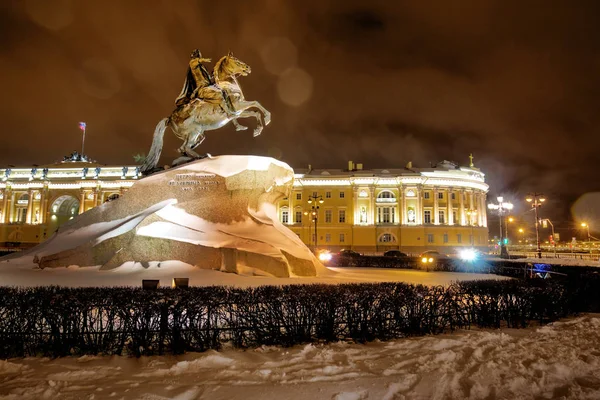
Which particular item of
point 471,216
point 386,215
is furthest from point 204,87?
point 471,216

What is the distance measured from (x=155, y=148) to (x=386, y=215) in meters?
57.3

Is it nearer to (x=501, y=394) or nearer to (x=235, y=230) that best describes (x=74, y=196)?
(x=235, y=230)

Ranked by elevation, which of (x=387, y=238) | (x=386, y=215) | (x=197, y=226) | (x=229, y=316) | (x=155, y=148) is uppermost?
(x=386, y=215)

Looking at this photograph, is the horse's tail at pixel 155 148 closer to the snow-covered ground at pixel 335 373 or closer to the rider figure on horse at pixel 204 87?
the rider figure on horse at pixel 204 87

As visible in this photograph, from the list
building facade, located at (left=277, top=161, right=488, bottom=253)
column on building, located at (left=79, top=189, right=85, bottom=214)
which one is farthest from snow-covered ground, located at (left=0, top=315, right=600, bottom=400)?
column on building, located at (left=79, top=189, right=85, bottom=214)

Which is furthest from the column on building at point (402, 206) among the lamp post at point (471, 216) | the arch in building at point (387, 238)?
the lamp post at point (471, 216)

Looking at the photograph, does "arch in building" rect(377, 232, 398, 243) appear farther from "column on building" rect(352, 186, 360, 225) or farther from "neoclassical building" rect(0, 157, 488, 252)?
"column on building" rect(352, 186, 360, 225)

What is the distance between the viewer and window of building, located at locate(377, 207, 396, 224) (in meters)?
70.0

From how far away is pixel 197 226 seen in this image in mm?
13844

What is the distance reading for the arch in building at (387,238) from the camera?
223 feet

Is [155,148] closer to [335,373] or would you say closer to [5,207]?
[335,373]

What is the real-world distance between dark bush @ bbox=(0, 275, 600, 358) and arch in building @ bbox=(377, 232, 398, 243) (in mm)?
60190

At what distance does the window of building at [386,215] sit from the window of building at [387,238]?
2.49 metres

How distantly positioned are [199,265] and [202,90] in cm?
654
